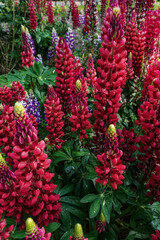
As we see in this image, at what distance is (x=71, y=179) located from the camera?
2.25 meters

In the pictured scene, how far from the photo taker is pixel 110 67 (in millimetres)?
1421

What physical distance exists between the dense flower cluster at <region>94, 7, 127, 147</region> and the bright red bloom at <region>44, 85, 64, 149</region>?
49 cm

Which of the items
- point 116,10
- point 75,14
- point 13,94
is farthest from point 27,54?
point 75,14

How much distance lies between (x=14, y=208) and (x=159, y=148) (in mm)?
1195

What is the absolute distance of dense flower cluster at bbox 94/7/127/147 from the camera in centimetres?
135

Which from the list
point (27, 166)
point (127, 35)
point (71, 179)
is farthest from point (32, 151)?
point (127, 35)

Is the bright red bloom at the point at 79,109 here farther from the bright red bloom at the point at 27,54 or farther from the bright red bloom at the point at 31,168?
the bright red bloom at the point at 27,54

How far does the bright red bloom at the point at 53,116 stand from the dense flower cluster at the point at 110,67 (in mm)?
492

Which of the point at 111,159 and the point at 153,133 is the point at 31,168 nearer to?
the point at 111,159

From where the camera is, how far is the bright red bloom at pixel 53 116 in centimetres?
194

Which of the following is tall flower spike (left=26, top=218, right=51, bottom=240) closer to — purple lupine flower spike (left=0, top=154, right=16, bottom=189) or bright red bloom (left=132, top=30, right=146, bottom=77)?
purple lupine flower spike (left=0, top=154, right=16, bottom=189)

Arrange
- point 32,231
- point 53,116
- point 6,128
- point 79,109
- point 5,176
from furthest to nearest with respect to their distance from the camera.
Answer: point 53,116
point 79,109
point 6,128
point 5,176
point 32,231

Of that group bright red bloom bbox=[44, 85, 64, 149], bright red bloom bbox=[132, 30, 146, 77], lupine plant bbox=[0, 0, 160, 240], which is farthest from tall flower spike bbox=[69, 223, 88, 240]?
bright red bloom bbox=[132, 30, 146, 77]

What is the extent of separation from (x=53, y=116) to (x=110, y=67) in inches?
32.7
